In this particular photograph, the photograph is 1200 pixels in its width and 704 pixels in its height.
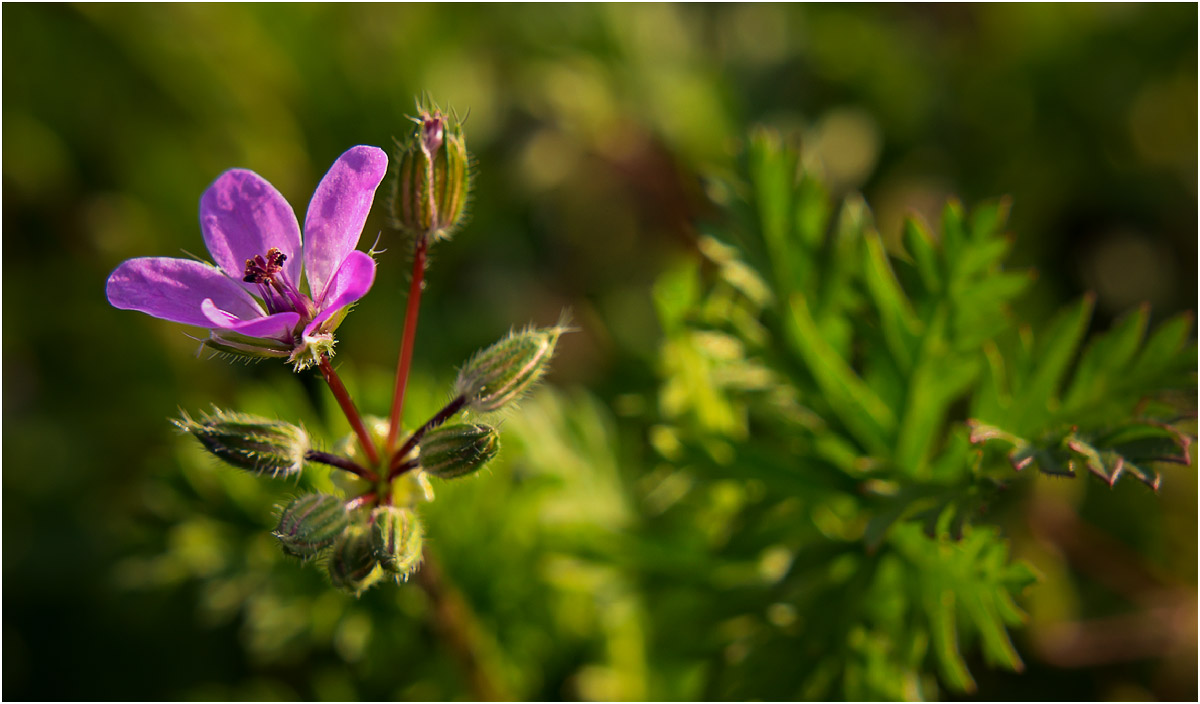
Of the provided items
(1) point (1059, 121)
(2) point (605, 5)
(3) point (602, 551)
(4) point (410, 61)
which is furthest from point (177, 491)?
(1) point (1059, 121)

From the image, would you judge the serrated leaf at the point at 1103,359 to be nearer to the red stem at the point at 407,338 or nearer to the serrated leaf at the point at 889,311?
the serrated leaf at the point at 889,311

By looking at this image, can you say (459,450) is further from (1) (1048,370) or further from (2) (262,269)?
(1) (1048,370)

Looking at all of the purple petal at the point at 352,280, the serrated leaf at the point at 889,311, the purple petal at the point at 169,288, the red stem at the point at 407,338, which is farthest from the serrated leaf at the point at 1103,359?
the purple petal at the point at 169,288

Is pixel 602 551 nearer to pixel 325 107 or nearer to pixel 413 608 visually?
pixel 413 608

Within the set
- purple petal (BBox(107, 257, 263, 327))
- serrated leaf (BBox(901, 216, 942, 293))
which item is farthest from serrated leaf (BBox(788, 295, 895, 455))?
purple petal (BBox(107, 257, 263, 327))

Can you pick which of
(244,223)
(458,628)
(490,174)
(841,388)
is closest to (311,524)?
(244,223)
